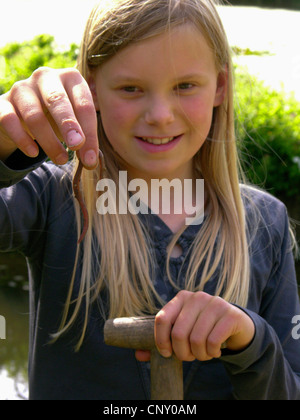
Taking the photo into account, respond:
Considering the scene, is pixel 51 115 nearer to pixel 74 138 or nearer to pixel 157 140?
pixel 74 138

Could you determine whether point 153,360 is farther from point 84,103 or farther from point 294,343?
point 294,343

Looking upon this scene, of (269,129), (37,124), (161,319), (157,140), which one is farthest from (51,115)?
(269,129)

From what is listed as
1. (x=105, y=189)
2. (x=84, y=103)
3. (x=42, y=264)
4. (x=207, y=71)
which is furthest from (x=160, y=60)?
(x=42, y=264)

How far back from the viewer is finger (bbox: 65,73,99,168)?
1.28 m

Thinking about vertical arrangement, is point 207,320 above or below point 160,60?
below

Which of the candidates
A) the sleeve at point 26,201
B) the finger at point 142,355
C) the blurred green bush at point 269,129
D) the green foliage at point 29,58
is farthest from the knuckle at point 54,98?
the green foliage at point 29,58

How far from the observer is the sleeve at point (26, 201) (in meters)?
1.48

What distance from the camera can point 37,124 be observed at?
129 cm

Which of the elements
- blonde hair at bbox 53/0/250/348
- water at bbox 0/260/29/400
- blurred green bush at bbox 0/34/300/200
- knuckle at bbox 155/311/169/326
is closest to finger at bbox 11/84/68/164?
knuckle at bbox 155/311/169/326

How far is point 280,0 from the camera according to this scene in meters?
11.1

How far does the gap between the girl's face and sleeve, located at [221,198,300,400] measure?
51 cm

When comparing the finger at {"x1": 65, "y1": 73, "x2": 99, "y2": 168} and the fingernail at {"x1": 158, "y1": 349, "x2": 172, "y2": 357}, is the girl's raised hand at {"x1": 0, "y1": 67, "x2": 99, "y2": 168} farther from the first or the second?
the fingernail at {"x1": 158, "y1": 349, "x2": 172, "y2": 357}

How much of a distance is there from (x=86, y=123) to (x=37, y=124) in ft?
0.32
